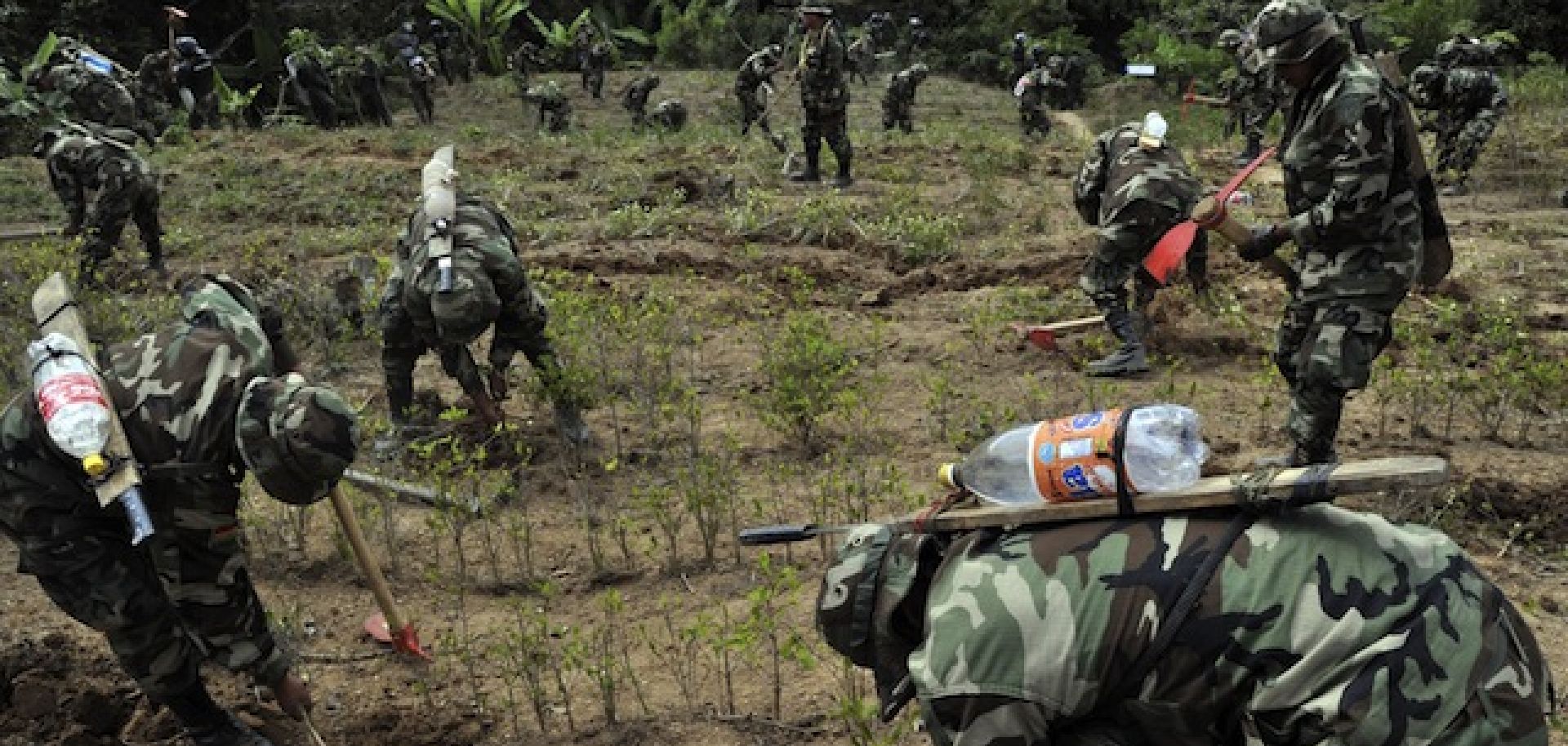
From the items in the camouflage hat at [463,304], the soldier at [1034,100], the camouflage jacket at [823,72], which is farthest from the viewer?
the soldier at [1034,100]

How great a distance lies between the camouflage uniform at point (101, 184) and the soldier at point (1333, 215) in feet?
25.3

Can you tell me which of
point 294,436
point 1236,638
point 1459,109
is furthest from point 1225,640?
point 1459,109

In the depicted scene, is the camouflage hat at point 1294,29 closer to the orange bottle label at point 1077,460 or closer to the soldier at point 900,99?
the orange bottle label at point 1077,460

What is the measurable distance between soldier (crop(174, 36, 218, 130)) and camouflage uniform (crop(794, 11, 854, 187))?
1036 centimetres

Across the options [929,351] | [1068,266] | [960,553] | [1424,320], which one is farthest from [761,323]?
[960,553]

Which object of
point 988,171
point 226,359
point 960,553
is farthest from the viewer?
point 988,171

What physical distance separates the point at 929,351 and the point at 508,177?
6.29 metres

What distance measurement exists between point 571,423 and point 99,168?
5177 millimetres

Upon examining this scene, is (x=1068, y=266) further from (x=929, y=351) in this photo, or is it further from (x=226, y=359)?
(x=226, y=359)

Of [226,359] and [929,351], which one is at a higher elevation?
[226,359]

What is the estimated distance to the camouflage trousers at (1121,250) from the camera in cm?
598

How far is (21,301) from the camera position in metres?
7.40

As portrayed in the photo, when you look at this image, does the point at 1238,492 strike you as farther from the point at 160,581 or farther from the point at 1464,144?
the point at 1464,144

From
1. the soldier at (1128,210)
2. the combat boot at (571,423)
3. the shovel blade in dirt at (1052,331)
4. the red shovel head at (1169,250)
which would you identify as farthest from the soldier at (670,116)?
the red shovel head at (1169,250)
